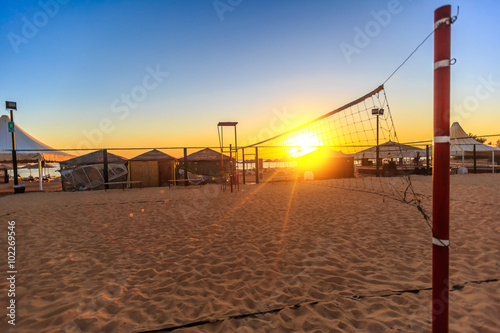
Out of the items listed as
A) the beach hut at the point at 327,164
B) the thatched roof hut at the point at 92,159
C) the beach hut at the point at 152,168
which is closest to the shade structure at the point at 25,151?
the thatched roof hut at the point at 92,159

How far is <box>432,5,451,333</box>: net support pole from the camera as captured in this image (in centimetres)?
131

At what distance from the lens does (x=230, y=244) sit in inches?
150

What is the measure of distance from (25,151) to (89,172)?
3700mm

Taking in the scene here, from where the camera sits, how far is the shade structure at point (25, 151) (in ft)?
45.5

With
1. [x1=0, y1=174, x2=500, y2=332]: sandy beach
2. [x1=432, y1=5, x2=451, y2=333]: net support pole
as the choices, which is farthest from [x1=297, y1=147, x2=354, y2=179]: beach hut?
[x1=432, y1=5, x2=451, y2=333]: net support pole

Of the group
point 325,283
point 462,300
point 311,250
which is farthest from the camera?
point 311,250

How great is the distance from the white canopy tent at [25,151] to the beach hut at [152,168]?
4.49 m

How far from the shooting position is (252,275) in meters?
2.77

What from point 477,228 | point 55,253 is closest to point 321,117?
point 477,228

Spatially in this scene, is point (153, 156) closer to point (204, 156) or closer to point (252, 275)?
point (204, 156)

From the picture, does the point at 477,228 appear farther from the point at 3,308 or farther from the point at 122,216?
the point at 122,216

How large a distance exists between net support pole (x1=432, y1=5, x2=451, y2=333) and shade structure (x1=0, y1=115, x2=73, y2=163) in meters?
17.6

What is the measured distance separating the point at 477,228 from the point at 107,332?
585 centimetres

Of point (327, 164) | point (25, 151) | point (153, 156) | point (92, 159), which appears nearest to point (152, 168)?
point (153, 156)
